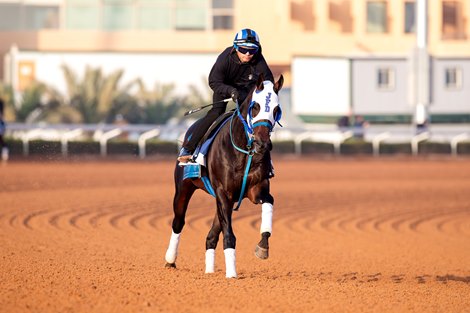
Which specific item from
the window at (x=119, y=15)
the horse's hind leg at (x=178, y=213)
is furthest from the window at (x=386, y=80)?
the horse's hind leg at (x=178, y=213)

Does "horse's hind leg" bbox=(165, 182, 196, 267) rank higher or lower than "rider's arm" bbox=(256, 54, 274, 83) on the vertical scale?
lower

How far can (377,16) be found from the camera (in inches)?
2389

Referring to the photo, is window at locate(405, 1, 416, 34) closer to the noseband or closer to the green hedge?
the green hedge

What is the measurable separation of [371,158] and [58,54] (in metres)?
23.1

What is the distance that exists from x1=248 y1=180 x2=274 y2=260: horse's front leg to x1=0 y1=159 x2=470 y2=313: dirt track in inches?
12.1

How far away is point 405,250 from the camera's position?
615 inches

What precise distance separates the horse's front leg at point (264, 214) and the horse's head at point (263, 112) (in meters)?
0.69

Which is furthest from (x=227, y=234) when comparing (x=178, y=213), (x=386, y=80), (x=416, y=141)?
(x=386, y=80)

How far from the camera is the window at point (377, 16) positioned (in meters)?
60.6

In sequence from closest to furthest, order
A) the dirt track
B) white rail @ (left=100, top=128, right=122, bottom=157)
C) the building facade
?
1. the dirt track
2. white rail @ (left=100, top=128, right=122, bottom=157)
3. the building facade

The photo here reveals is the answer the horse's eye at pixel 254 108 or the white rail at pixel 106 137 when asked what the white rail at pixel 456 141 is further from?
the horse's eye at pixel 254 108

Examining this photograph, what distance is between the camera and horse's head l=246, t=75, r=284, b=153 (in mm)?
10391

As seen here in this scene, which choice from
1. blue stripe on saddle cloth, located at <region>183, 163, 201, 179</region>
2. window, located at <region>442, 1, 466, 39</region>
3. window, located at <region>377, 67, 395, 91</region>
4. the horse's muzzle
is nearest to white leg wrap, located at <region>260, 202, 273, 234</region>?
the horse's muzzle

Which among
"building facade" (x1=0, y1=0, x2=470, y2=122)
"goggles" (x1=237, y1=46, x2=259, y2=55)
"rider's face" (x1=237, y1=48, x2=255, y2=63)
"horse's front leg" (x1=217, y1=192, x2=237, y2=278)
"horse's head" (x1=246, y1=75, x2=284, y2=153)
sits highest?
"building facade" (x1=0, y1=0, x2=470, y2=122)
